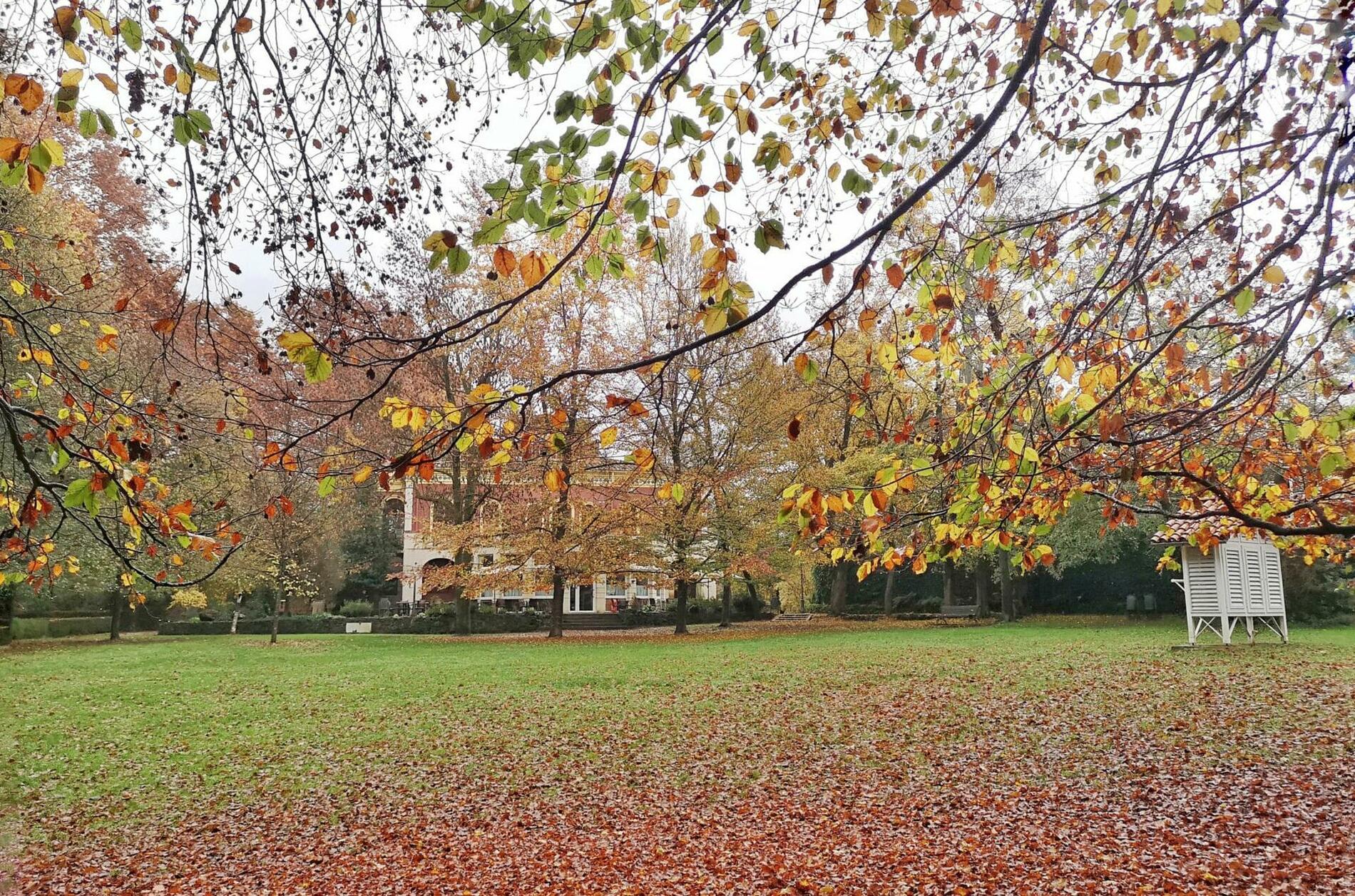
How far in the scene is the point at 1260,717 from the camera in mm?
7941

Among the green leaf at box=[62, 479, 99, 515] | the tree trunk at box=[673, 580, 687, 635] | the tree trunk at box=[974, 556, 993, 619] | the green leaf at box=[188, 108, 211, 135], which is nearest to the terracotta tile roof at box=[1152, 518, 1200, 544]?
the tree trunk at box=[974, 556, 993, 619]

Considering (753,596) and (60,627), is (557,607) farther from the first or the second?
(60,627)

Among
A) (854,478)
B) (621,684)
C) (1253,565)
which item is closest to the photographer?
(621,684)

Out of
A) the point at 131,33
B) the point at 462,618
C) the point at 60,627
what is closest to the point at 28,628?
the point at 60,627

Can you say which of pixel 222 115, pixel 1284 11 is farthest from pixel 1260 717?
pixel 222 115

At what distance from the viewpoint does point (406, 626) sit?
25422 mm

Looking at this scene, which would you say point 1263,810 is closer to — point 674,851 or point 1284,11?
point 674,851

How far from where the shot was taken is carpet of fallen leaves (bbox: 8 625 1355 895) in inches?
193

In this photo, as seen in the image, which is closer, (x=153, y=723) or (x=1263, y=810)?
(x=1263, y=810)

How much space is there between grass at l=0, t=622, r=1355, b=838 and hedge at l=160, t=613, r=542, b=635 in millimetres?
9339

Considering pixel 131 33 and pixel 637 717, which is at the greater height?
pixel 131 33

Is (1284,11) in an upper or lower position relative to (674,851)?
upper

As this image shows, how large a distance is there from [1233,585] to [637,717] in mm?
10689

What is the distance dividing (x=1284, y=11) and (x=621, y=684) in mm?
10677
